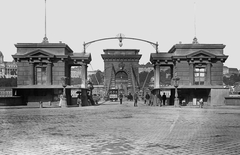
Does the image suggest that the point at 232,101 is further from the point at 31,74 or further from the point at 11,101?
the point at 11,101

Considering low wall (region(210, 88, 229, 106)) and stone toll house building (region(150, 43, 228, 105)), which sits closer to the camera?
low wall (region(210, 88, 229, 106))

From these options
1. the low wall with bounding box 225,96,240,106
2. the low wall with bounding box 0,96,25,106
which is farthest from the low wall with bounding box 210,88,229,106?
the low wall with bounding box 0,96,25,106

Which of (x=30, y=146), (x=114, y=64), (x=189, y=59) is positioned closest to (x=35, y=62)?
(x=189, y=59)

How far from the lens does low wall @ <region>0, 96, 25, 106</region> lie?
33219 millimetres

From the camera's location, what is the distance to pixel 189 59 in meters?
38.2

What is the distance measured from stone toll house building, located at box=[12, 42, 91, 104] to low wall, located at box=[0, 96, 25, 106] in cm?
81

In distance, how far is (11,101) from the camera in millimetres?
34156

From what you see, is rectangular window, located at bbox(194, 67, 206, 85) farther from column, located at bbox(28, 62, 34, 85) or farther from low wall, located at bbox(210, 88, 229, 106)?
column, located at bbox(28, 62, 34, 85)

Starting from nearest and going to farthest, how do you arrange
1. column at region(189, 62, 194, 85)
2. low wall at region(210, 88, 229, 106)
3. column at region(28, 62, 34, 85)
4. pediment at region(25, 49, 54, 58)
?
low wall at region(210, 88, 229, 106), pediment at region(25, 49, 54, 58), column at region(28, 62, 34, 85), column at region(189, 62, 194, 85)

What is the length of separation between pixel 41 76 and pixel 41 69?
32.0 inches

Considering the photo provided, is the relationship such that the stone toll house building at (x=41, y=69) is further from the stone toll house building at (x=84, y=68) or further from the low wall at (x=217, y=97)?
the low wall at (x=217, y=97)

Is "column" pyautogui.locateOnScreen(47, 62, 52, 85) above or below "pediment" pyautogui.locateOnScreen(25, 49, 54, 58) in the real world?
below

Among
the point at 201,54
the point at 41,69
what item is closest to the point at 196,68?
the point at 201,54

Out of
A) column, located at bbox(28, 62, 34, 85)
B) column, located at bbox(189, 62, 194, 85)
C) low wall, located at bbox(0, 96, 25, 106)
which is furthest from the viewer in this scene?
column, located at bbox(189, 62, 194, 85)
